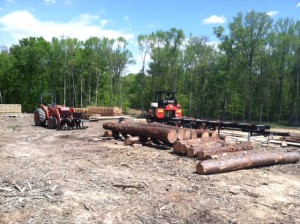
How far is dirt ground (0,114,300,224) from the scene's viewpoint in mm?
5203

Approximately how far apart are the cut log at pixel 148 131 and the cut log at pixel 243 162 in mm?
3487

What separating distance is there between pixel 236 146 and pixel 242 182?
3620mm

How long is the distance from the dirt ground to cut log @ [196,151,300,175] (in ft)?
0.52

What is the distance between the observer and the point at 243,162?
8.58 m

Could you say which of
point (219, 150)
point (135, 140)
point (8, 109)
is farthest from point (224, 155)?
point (8, 109)

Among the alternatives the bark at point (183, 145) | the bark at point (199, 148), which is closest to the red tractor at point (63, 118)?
the bark at point (183, 145)

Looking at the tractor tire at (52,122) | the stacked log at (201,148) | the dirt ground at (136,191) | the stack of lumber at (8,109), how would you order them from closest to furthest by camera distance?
the dirt ground at (136,191), the stacked log at (201,148), the tractor tire at (52,122), the stack of lumber at (8,109)

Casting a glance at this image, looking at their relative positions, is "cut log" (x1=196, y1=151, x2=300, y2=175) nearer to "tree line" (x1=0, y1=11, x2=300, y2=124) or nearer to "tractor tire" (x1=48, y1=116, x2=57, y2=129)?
"tractor tire" (x1=48, y1=116, x2=57, y2=129)

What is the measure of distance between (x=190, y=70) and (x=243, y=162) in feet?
127

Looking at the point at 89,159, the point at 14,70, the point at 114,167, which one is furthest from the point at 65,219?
the point at 14,70

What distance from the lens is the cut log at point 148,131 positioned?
1185 centimetres

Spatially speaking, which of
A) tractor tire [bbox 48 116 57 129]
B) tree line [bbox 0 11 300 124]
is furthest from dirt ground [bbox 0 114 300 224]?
tree line [bbox 0 11 300 124]

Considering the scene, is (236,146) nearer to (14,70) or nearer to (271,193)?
(271,193)

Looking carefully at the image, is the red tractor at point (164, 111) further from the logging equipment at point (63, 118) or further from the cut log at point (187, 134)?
the cut log at point (187, 134)
